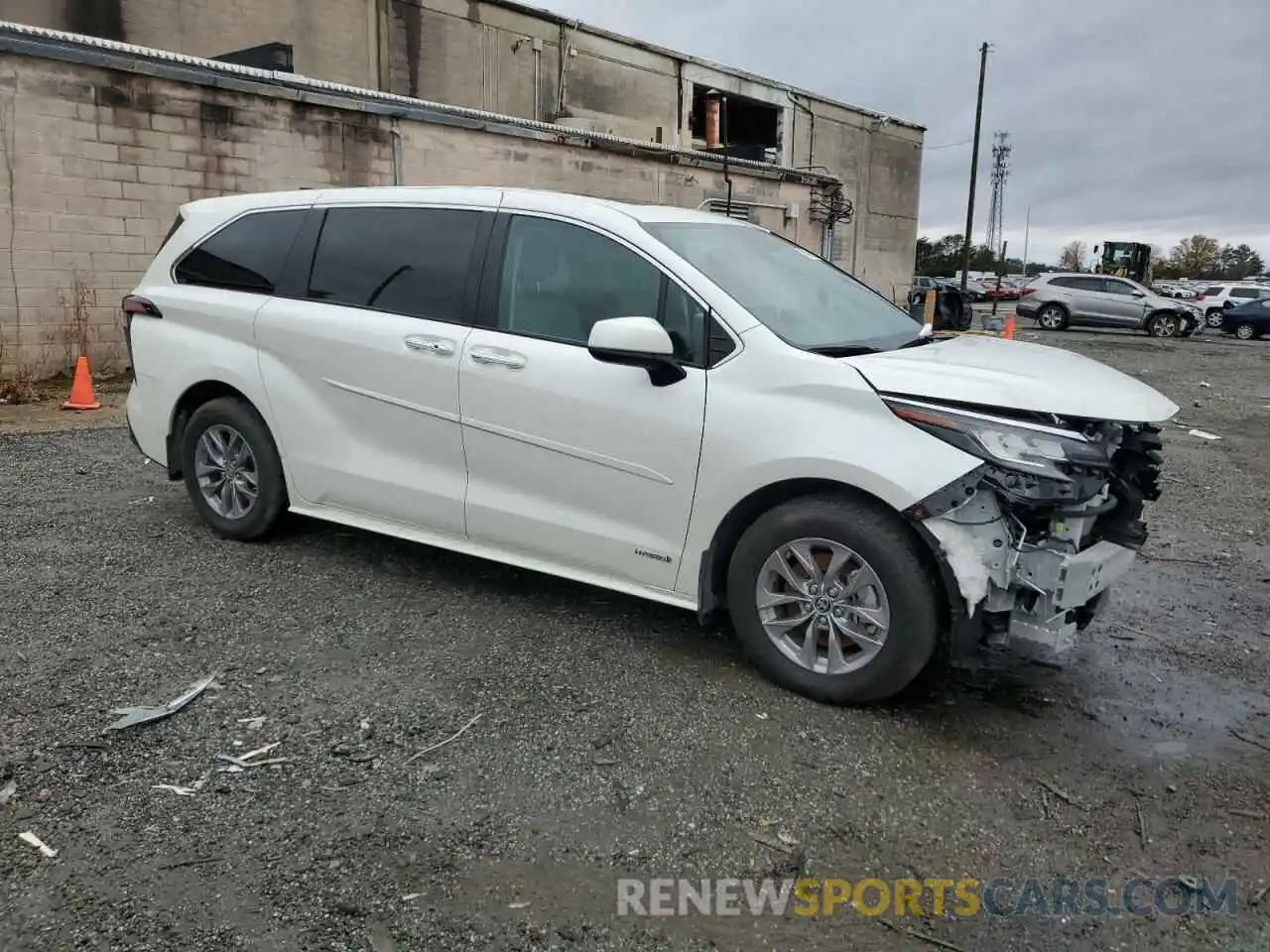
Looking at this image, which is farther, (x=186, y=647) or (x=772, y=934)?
(x=186, y=647)

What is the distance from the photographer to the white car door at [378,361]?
437 centimetres

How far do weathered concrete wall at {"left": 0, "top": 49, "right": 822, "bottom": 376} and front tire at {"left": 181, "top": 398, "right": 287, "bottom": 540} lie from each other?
566 cm

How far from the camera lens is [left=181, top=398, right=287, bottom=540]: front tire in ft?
16.5

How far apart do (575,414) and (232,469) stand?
231cm

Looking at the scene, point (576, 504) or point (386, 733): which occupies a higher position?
point (576, 504)

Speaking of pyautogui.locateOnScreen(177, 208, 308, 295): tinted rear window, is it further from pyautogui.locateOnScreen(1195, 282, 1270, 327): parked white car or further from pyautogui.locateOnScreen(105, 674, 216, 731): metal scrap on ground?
pyautogui.locateOnScreen(1195, 282, 1270, 327): parked white car

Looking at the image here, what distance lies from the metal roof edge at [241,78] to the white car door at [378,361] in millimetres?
7946

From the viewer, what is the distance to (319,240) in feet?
16.2

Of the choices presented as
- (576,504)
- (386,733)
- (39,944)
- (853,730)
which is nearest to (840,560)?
(853,730)

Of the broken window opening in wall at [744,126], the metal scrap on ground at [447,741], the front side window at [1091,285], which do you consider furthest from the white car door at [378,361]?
the front side window at [1091,285]

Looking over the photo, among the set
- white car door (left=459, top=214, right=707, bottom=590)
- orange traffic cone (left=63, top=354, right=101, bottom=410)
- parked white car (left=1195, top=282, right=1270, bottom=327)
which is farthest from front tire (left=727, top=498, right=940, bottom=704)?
parked white car (left=1195, top=282, right=1270, bottom=327)

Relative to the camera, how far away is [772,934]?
243cm

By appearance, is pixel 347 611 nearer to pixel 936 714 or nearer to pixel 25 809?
pixel 25 809

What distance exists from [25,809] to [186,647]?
1.15 meters
